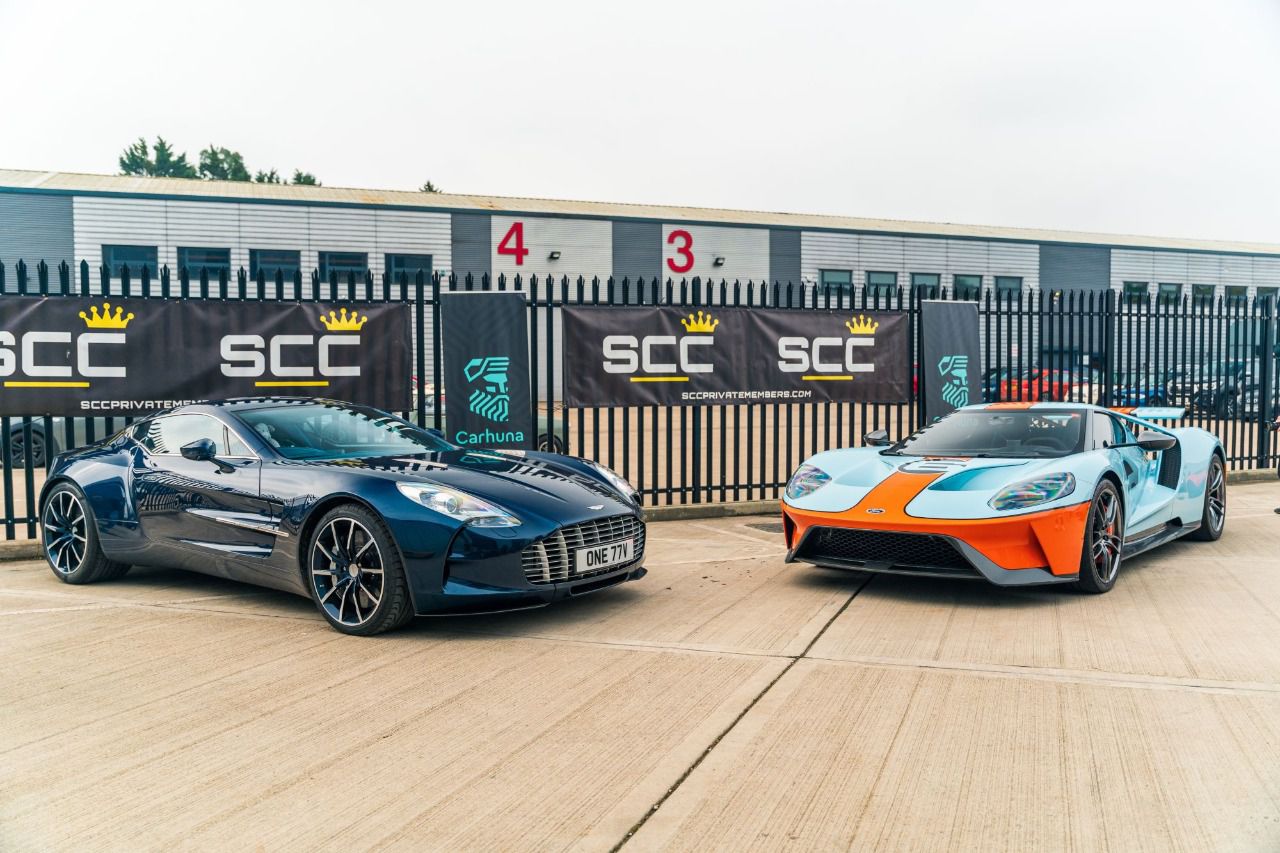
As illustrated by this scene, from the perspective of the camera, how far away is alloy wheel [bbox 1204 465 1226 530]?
27.4 feet

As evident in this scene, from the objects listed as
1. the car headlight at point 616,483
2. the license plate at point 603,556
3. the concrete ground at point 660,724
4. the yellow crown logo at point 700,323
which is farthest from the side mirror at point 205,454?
the yellow crown logo at point 700,323

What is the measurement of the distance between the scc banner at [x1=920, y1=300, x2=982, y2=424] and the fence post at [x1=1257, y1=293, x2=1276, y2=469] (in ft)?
15.1

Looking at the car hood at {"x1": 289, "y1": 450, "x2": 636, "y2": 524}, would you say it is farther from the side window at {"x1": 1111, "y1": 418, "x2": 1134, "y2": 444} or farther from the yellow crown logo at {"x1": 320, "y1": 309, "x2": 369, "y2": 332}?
the side window at {"x1": 1111, "y1": 418, "x2": 1134, "y2": 444}

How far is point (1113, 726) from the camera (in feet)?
12.9

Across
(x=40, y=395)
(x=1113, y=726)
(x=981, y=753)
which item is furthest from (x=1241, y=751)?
(x=40, y=395)

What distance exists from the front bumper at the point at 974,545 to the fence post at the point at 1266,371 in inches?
351

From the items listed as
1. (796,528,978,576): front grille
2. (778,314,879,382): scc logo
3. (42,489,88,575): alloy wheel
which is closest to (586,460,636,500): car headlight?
(796,528,978,576): front grille

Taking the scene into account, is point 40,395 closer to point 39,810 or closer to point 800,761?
point 39,810

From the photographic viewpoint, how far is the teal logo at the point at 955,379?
11180mm

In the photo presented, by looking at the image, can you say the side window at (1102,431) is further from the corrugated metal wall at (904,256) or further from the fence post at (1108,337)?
the corrugated metal wall at (904,256)

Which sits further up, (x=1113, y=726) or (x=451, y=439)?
(x=451, y=439)

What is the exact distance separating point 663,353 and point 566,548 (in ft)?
15.7

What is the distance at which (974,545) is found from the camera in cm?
592

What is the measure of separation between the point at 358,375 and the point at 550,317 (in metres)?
1.87
